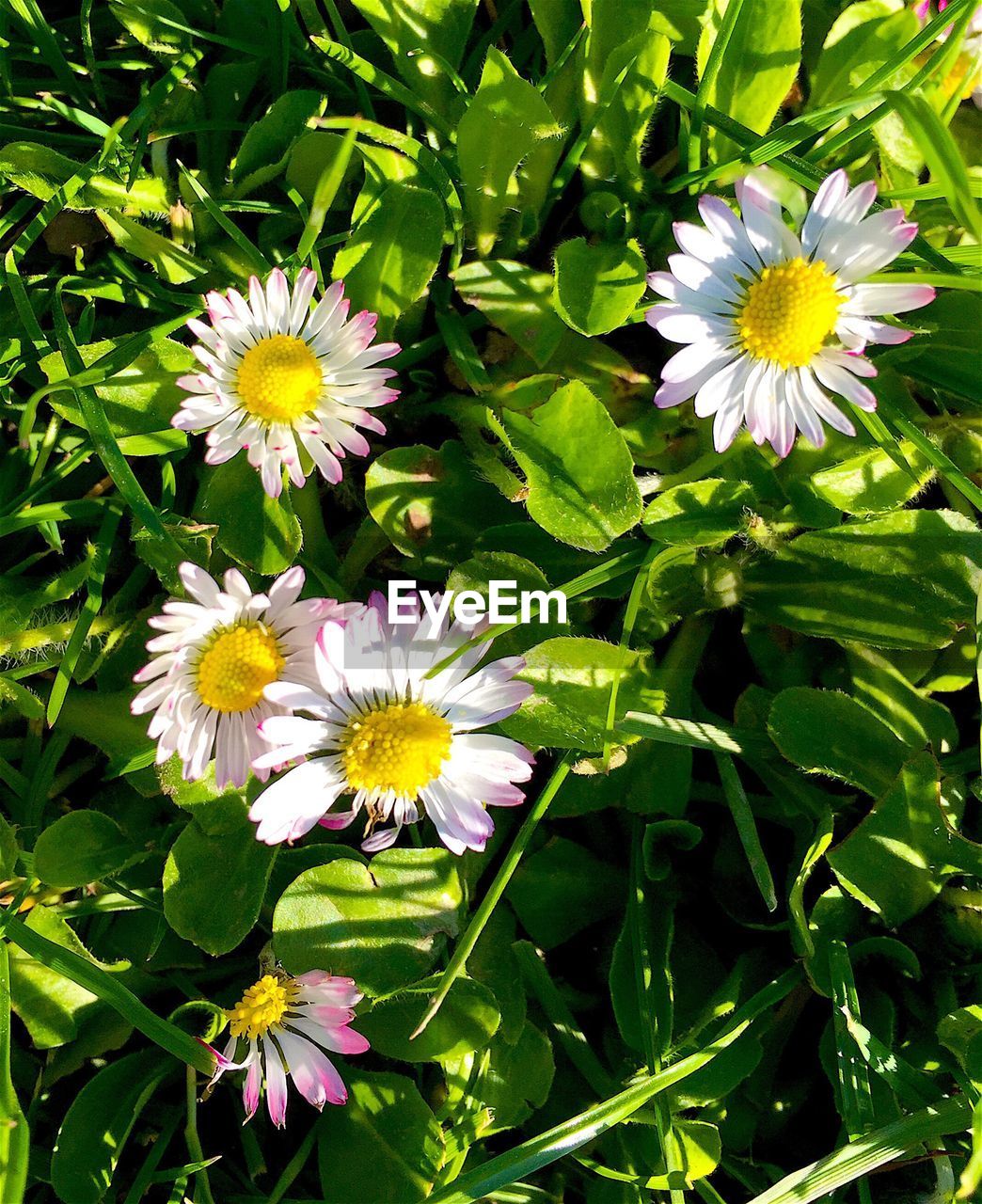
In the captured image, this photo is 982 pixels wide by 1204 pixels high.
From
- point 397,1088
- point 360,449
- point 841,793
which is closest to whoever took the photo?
point 360,449

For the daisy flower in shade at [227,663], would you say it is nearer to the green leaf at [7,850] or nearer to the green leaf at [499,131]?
the green leaf at [7,850]

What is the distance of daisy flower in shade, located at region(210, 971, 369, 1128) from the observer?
200cm

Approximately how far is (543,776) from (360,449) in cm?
77

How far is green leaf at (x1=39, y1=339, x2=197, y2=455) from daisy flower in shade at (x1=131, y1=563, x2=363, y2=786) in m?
0.39

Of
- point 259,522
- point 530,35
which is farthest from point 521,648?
point 530,35

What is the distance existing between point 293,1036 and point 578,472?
120 cm

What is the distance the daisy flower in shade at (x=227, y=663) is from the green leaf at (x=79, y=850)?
0.25 m

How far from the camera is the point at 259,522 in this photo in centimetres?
208

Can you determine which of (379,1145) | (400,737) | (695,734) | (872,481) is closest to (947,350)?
(872,481)

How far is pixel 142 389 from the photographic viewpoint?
7.04 ft

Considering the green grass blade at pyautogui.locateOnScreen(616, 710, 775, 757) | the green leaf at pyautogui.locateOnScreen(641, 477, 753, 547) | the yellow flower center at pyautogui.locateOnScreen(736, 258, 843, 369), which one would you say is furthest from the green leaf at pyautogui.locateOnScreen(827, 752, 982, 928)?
the yellow flower center at pyautogui.locateOnScreen(736, 258, 843, 369)

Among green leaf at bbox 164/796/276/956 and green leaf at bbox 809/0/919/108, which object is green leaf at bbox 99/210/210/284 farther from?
green leaf at bbox 809/0/919/108

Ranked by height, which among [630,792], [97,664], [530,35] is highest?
[530,35]

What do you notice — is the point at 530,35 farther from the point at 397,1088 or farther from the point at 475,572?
the point at 397,1088
